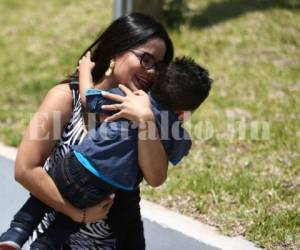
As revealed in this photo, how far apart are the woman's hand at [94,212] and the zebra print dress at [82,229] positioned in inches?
5.3

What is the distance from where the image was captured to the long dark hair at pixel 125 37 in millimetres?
2309

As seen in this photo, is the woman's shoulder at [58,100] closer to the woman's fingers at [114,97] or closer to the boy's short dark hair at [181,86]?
the woman's fingers at [114,97]

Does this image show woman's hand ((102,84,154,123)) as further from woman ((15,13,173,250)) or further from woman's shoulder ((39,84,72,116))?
woman's shoulder ((39,84,72,116))

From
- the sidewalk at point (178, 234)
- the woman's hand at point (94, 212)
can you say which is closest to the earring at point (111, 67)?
the woman's hand at point (94, 212)

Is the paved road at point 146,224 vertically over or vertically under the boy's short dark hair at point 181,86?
under

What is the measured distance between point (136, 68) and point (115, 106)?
18 centimetres

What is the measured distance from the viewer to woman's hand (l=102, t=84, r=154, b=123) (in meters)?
2.11

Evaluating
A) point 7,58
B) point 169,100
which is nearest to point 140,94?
point 169,100

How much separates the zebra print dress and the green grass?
1.06m

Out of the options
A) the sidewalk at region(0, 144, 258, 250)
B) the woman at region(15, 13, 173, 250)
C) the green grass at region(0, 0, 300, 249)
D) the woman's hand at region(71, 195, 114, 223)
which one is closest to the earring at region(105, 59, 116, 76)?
the woman at region(15, 13, 173, 250)

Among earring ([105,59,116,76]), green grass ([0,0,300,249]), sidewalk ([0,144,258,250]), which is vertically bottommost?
green grass ([0,0,300,249])

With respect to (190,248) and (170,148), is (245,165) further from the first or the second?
(170,148)

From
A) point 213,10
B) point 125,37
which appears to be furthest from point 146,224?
point 213,10

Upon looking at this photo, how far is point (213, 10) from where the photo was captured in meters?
8.39
